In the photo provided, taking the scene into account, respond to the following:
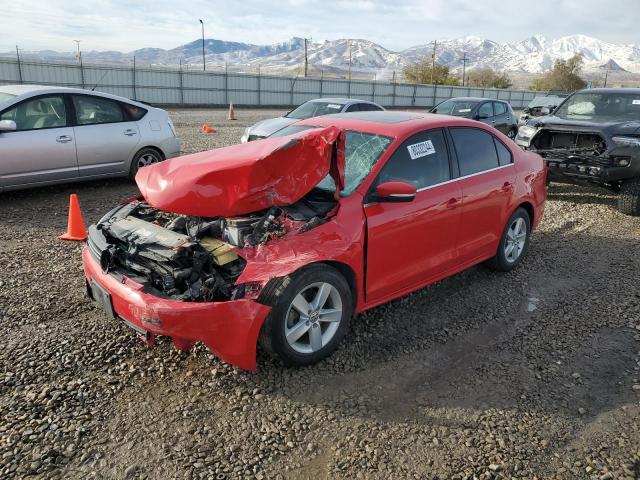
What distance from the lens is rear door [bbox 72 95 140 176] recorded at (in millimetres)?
7559

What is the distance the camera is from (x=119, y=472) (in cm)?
268

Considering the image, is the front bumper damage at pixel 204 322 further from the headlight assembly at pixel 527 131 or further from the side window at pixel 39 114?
the headlight assembly at pixel 527 131

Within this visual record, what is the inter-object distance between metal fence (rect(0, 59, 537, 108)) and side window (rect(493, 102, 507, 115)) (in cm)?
1801

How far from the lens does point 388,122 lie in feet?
14.6

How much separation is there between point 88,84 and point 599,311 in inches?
1159

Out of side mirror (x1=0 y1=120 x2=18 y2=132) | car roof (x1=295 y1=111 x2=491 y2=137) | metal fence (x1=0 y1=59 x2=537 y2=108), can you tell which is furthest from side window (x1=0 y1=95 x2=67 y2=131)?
metal fence (x1=0 y1=59 x2=537 y2=108)

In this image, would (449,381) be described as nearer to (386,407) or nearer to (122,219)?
(386,407)

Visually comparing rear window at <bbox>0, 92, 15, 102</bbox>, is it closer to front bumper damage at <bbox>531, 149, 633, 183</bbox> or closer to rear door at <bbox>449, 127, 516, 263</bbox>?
rear door at <bbox>449, 127, 516, 263</bbox>

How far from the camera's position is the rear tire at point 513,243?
5.26 m

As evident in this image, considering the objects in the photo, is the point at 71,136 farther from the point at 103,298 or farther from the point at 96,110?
the point at 103,298

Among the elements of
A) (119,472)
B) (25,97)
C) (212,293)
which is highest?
(25,97)

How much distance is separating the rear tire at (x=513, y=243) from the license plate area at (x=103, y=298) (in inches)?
145

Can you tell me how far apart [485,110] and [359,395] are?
12.4 meters

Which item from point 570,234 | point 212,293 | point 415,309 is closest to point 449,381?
point 415,309
